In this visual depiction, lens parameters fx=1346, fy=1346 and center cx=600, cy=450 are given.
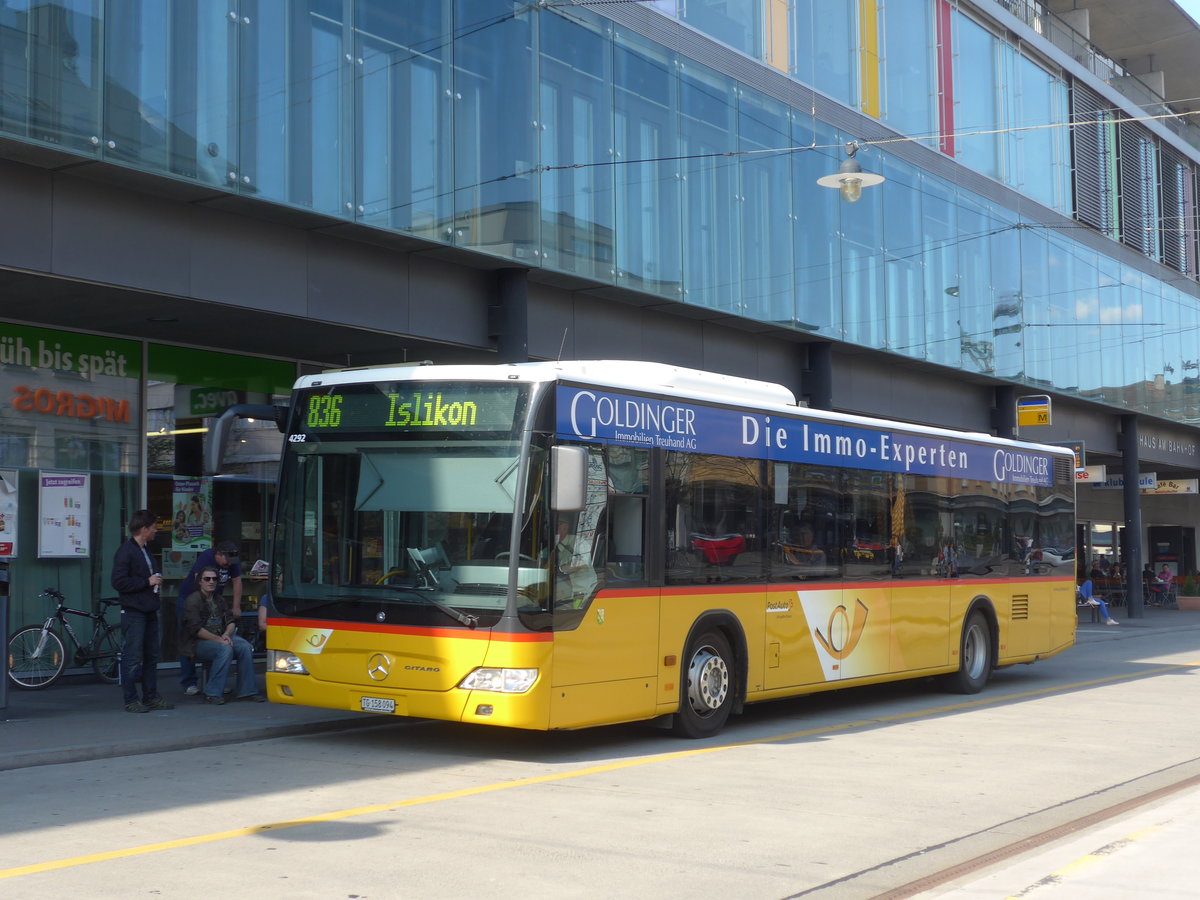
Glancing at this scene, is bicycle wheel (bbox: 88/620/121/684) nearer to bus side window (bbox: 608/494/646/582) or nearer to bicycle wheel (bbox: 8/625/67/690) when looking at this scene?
bicycle wheel (bbox: 8/625/67/690)

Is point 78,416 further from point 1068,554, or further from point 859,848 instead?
point 1068,554

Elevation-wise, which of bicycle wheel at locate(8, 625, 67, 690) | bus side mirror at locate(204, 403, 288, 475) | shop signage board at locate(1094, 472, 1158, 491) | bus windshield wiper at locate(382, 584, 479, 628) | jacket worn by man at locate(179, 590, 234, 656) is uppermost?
shop signage board at locate(1094, 472, 1158, 491)

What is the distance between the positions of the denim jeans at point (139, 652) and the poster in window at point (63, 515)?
11.3ft

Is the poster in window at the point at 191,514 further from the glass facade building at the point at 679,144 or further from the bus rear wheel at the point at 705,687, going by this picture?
the bus rear wheel at the point at 705,687

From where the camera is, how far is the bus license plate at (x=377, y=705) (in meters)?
10.5

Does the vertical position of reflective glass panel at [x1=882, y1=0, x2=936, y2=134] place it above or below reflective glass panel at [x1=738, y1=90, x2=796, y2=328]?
above

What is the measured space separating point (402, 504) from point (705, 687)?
3304 millimetres

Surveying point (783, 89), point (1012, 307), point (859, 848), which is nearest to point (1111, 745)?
point (859, 848)

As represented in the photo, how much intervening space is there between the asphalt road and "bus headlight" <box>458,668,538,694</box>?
2.02 ft

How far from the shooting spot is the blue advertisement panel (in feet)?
35.6

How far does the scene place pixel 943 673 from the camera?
53.3 ft

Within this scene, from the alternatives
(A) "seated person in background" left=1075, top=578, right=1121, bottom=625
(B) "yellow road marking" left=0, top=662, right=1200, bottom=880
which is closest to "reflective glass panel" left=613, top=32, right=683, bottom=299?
(B) "yellow road marking" left=0, top=662, right=1200, bottom=880

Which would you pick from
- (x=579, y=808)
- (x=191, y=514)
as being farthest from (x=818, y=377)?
(x=579, y=808)

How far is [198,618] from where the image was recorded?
13.5 m
